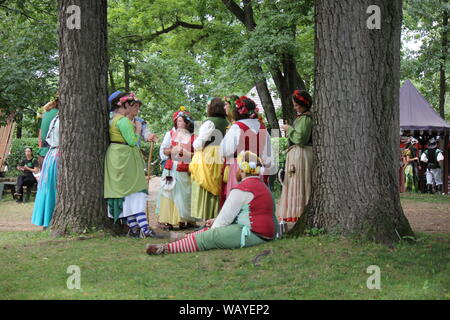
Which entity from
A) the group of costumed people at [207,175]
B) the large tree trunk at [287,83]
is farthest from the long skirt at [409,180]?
the group of costumed people at [207,175]

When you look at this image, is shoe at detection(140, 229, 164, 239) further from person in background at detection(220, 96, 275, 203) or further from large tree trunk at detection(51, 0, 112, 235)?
person in background at detection(220, 96, 275, 203)

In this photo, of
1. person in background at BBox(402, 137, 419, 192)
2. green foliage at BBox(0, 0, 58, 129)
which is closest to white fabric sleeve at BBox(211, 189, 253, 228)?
green foliage at BBox(0, 0, 58, 129)

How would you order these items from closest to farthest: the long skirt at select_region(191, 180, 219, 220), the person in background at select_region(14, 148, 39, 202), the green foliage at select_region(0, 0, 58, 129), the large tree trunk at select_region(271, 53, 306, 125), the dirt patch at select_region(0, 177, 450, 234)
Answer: the long skirt at select_region(191, 180, 219, 220), the dirt patch at select_region(0, 177, 450, 234), the green foliage at select_region(0, 0, 58, 129), the person in background at select_region(14, 148, 39, 202), the large tree trunk at select_region(271, 53, 306, 125)

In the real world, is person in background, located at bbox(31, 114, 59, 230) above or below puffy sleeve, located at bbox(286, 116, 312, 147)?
below

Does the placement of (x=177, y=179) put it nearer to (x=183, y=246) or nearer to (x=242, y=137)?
(x=242, y=137)

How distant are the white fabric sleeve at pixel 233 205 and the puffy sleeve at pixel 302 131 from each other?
136 centimetres

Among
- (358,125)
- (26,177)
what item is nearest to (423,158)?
(26,177)

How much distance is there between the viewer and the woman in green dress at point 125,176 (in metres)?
8.17

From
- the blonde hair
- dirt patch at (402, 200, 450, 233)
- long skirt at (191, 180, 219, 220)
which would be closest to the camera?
the blonde hair

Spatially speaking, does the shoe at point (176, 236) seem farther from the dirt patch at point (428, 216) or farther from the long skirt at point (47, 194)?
the dirt patch at point (428, 216)

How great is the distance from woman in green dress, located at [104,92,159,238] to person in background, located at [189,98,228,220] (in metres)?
0.90

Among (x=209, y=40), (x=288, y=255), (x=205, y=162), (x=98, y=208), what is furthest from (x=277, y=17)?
(x=288, y=255)

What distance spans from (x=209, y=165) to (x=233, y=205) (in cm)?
218

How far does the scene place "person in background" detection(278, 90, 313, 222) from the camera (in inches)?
309
